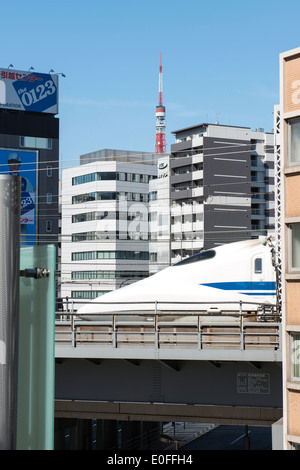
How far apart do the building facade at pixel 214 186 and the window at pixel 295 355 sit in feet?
361

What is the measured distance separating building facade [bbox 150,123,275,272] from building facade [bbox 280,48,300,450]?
4331 inches

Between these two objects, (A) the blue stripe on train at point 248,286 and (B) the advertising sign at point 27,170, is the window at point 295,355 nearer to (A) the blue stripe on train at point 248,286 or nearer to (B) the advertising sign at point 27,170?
(A) the blue stripe on train at point 248,286

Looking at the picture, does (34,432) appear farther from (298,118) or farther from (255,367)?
(255,367)

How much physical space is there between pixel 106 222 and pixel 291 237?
4733 inches

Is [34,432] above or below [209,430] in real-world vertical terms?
above

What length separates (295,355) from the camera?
808 inches

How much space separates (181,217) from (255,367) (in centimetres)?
11518

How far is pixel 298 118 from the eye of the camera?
66.5 feet

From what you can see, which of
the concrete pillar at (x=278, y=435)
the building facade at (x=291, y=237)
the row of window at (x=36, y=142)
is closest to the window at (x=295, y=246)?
the building facade at (x=291, y=237)

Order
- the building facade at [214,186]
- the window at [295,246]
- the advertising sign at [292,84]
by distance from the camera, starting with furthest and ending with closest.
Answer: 1. the building facade at [214,186]
2. the window at [295,246]
3. the advertising sign at [292,84]

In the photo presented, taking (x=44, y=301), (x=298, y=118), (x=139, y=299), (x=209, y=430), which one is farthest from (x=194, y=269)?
(x=209, y=430)

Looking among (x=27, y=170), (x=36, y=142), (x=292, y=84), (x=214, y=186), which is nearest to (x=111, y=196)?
(x=214, y=186)

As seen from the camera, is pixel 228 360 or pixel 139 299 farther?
pixel 139 299

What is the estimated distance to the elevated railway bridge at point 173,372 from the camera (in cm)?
2464
